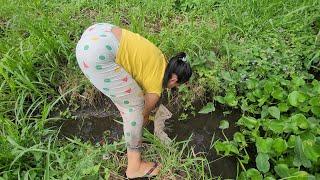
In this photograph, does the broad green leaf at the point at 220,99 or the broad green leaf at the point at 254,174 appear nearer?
the broad green leaf at the point at 254,174

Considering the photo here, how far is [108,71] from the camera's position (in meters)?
2.54

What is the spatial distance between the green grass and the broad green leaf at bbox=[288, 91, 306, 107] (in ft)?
Answer: 1.31

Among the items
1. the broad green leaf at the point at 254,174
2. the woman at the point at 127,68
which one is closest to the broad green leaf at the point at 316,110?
the broad green leaf at the point at 254,174

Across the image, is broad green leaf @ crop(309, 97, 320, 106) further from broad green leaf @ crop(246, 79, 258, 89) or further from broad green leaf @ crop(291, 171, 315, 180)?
broad green leaf @ crop(291, 171, 315, 180)

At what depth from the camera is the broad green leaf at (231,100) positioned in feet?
10.9

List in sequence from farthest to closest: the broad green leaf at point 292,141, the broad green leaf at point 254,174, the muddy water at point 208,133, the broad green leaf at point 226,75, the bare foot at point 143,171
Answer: the broad green leaf at point 226,75, the muddy water at point 208,133, the bare foot at point 143,171, the broad green leaf at point 292,141, the broad green leaf at point 254,174

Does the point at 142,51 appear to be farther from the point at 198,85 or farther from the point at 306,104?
the point at 306,104

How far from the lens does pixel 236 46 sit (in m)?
3.69

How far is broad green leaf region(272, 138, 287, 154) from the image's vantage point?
2.75 m

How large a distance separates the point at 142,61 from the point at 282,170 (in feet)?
3.86

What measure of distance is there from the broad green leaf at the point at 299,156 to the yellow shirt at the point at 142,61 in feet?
3.32

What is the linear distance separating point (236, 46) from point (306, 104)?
876mm

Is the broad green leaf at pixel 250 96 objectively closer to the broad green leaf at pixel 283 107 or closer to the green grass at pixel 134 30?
the green grass at pixel 134 30

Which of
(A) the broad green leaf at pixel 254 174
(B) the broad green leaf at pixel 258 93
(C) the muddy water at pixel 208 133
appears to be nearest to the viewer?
(A) the broad green leaf at pixel 254 174
